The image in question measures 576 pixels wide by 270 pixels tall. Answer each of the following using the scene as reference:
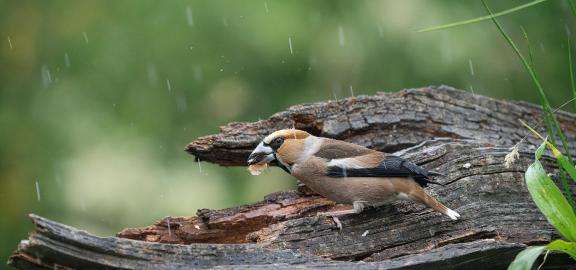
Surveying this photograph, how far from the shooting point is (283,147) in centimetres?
532

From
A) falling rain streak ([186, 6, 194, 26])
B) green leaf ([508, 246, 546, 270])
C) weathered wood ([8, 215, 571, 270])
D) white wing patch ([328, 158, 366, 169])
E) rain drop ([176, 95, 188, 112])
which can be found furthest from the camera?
rain drop ([176, 95, 188, 112])

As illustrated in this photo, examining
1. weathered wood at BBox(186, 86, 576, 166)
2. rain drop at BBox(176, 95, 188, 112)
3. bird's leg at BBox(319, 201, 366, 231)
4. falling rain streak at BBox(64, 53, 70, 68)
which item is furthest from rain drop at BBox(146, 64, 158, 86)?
bird's leg at BBox(319, 201, 366, 231)

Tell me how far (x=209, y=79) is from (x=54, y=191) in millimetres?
1490

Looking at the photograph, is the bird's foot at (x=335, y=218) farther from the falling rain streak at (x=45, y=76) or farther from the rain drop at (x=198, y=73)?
the falling rain streak at (x=45, y=76)

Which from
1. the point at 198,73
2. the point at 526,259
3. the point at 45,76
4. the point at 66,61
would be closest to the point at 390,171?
the point at 526,259

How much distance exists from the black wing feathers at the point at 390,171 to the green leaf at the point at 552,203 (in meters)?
0.80

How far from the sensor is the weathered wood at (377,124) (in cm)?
545

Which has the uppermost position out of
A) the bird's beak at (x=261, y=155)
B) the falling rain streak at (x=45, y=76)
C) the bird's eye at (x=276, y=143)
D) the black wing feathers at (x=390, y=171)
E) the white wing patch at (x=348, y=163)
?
the falling rain streak at (x=45, y=76)

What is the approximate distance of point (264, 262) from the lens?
4.32 metres

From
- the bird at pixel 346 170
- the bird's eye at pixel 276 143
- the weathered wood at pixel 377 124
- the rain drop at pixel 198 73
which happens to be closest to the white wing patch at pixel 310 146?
the bird at pixel 346 170

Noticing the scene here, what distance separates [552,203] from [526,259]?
36cm

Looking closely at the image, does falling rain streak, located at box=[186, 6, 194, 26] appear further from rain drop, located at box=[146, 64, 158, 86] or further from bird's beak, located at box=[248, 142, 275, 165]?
bird's beak, located at box=[248, 142, 275, 165]

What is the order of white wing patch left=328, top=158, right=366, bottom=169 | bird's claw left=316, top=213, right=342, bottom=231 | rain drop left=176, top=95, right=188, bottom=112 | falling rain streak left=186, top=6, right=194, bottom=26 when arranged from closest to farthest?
bird's claw left=316, top=213, right=342, bottom=231 → white wing patch left=328, top=158, right=366, bottom=169 → falling rain streak left=186, top=6, right=194, bottom=26 → rain drop left=176, top=95, right=188, bottom=112

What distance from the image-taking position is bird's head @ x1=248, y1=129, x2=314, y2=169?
17.3ft
